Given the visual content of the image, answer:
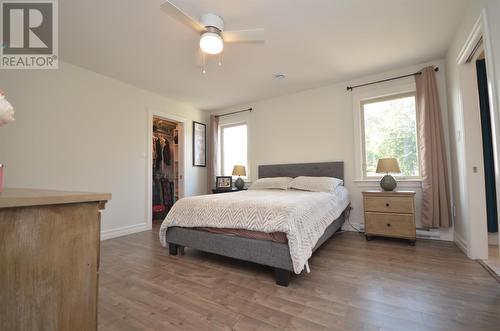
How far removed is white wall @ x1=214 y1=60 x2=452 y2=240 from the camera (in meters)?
3.55

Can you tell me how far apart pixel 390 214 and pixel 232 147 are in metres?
3.35

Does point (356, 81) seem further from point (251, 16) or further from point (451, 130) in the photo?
point (251, 16)

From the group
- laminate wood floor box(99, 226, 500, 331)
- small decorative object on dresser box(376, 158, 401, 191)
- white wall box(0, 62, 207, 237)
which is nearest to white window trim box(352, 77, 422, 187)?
small decorative object on dresser box(376, 158, 401, 191)

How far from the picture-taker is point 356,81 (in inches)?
144

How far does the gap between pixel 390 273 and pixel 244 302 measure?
1400mm

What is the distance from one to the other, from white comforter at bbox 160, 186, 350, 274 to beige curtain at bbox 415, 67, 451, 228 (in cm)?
137

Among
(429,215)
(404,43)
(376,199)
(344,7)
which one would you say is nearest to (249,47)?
(344,7)

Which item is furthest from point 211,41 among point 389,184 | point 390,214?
point 390,214

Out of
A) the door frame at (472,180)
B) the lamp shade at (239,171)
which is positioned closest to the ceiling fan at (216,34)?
the door frame at (472,180)

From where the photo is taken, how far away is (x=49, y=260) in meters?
0.67

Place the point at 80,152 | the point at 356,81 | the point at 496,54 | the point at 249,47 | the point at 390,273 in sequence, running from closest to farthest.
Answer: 1. the point at 496,54
2. the point at 390,273
3. the point at 249,47
4. the point at 80,152
5. the point at 356,81

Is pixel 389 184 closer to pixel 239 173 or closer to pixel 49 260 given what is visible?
pixel 239 173

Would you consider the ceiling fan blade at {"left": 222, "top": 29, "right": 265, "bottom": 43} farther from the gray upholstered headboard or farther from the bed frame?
the gray upholstered headboard

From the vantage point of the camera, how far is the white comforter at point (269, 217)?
1.82m
